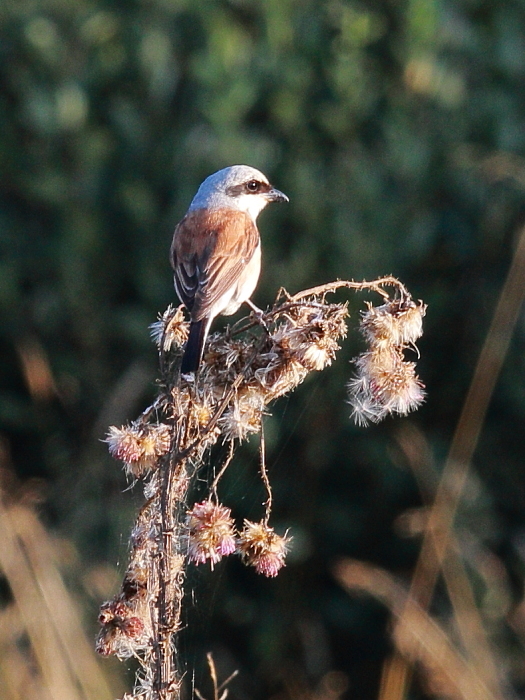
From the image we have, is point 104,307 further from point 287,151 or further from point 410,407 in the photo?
point 410,407

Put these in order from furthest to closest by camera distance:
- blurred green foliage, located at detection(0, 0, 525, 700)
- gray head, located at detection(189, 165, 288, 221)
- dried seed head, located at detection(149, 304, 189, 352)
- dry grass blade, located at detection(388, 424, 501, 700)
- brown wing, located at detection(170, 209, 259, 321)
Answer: blurred green foliage, located at detection(0, 0, 525, 700), gray head, located at detection(189, 165, 288, 221), brown wing, located at detection(170, 209, 259, 321), dry grass blade, located at detection(388, 424, 501, 700), dried seed head, located at detection(149, 304, 189, 352)

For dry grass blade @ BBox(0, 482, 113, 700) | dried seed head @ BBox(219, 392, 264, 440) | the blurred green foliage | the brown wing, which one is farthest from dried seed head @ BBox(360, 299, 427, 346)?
the blurred green foliage

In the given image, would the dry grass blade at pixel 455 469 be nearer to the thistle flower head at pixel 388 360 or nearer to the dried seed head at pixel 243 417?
the thistle flower head at pixel 388 360

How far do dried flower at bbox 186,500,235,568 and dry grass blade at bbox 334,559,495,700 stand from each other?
0.73m

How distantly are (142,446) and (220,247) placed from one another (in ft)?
5.81

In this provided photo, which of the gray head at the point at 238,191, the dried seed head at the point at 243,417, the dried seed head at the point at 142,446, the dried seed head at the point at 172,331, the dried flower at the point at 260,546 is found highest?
the gray head at the point at 238,191

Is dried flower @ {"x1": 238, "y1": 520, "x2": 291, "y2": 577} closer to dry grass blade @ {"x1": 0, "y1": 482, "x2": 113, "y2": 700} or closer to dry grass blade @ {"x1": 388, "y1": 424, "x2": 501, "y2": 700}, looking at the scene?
dry grass blade @ {"x1": 388, "y1": 424, "x2": 501, "y2": 700}

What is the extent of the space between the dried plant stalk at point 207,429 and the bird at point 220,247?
33.0 inches

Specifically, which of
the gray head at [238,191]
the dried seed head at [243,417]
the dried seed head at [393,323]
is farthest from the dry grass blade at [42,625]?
the gray head at [238,191]

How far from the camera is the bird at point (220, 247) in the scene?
3.42 meters

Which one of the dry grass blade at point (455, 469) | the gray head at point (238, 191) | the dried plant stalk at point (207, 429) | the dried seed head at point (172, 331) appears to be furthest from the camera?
the gray head at point (238, 191)

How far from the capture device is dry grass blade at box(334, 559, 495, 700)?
235cm

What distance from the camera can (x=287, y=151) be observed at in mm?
5828

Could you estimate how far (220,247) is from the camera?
12.1 feet
